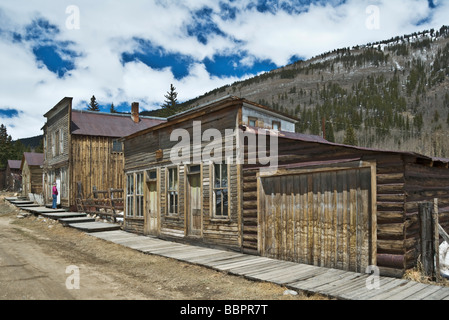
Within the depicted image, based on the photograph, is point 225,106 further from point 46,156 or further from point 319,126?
point 319,126

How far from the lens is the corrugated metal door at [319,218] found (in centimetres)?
772

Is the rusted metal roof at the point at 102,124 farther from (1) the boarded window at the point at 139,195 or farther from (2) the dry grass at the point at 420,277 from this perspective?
(2) the dry grass at the point at 420,277

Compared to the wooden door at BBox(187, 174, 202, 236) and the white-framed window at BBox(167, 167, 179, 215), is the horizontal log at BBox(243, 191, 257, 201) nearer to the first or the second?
the wooden door at BBox(187, 174, 202, 236)

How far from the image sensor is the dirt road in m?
6.65

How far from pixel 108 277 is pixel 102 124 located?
67.1ft

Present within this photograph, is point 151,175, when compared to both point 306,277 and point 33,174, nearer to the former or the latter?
point 306,277

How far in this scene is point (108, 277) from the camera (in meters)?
8.24

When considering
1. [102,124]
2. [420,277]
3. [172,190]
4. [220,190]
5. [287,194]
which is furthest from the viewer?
[102,124]

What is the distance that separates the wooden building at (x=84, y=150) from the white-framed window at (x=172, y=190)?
1223 centimetres

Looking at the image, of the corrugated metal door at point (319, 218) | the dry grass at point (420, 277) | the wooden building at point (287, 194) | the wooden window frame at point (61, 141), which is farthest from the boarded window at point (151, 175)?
Answer: the wooden window frame at point (61, 141)

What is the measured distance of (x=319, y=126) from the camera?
434 feet

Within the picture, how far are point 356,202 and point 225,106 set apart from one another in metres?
4.88

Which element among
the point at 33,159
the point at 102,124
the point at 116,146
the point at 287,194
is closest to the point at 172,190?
the point at 287,194
